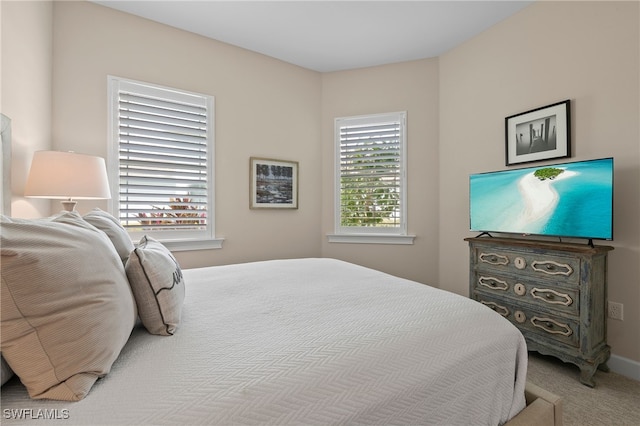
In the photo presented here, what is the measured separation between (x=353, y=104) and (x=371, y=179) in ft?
3.17

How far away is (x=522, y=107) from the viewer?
268 cm

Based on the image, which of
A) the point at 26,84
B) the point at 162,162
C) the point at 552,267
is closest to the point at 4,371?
the point at 26,84

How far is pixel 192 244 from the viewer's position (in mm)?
2963

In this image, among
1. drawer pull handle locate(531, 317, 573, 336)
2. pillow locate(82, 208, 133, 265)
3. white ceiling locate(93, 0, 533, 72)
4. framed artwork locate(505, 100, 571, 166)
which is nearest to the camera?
pillow locate(82, 208, 133, 265)

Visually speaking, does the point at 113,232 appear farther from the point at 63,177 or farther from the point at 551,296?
the point at 551,296

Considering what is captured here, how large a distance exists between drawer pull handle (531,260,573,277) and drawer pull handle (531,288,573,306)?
133 millimetres

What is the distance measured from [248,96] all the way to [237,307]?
2.70 m

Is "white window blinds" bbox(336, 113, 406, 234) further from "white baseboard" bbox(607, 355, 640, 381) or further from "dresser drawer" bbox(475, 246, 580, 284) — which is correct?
"white baseboard" bbox(607, 355, 640, 381)

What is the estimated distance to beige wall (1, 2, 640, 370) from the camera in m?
2.05

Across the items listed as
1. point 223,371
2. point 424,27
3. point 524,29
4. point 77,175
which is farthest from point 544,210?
point 77,175

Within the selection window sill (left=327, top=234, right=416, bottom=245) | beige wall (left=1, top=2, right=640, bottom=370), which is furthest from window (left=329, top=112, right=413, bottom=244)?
beige wall (left=1, top=2, right=640, bottom=370)

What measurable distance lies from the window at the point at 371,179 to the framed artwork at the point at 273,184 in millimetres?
590

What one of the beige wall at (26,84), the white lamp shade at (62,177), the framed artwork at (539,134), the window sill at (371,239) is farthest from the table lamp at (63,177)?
the framed artwork at (539,134)

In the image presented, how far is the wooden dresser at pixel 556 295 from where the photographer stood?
1.93 meters
